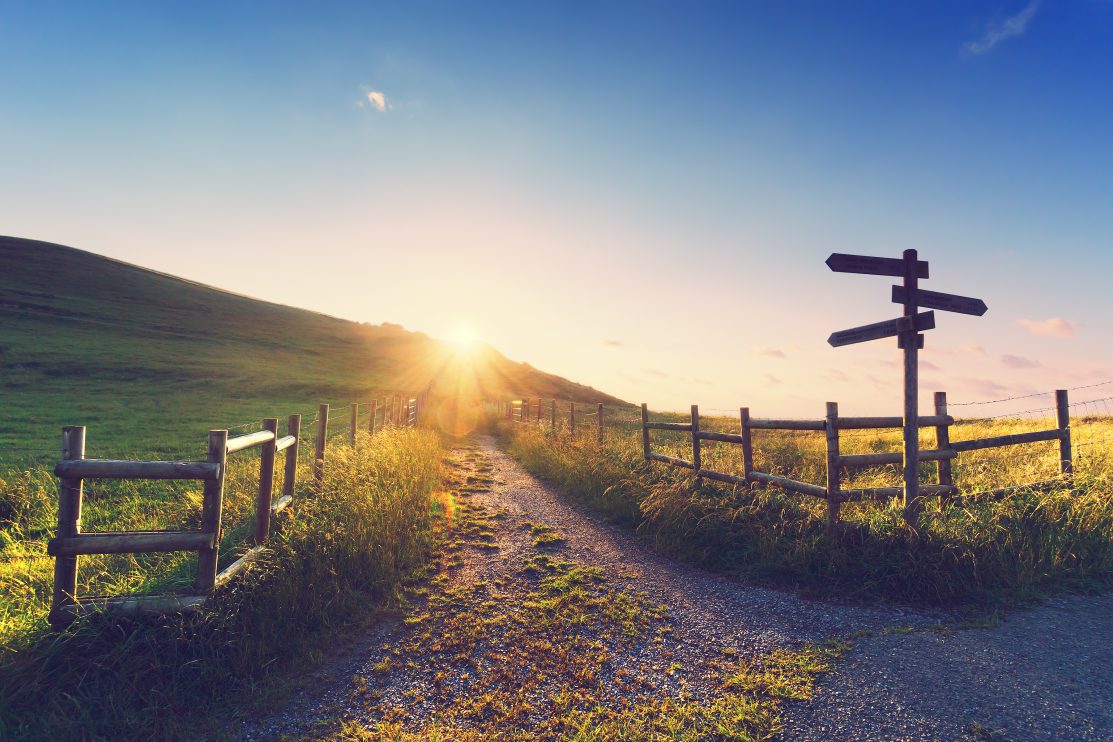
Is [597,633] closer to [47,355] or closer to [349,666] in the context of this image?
[349,666]

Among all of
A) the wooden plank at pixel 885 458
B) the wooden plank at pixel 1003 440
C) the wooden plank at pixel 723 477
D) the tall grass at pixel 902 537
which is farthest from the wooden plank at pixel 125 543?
the wooden plank at pixel 1003 440

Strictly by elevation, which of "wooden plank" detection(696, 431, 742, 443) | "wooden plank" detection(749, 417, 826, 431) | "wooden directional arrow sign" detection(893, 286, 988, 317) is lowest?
"wooden plank" detection(696, 431, 742, 443)

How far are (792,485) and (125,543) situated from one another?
8538 mm

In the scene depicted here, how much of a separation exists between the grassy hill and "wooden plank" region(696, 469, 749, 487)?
17060 millimetres

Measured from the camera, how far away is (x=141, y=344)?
4559 cm

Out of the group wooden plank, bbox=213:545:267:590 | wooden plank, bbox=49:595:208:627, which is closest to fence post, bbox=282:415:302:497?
wooden plank, bbox=213:545:267:590

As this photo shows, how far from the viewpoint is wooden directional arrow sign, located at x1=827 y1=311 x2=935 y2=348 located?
7.14 meters

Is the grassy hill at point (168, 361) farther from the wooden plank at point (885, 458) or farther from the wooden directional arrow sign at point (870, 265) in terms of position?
the wooden directional arrow sign at point (870, 265)

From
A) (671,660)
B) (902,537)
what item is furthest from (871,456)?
(671,660)

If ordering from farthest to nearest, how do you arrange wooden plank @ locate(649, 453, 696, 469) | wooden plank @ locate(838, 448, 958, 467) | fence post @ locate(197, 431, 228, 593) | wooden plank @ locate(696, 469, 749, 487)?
wooden plank @ locate(649, 453, 696, 469), wooden plank @ locate(696, 469, 749, 487), wooden plank @ locate(838, 448, 958, 467), fence post @ locate(197, 431, 228, 593)

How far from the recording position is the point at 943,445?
8273mm

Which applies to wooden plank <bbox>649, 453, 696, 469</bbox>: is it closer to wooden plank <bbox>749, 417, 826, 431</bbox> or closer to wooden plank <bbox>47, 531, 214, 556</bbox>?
wooden plank <bbox>749, 417, 826, 431</bbox>

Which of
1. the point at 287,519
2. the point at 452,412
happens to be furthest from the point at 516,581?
the point at 452,412

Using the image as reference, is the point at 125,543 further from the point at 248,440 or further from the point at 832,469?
the point at 832,469
